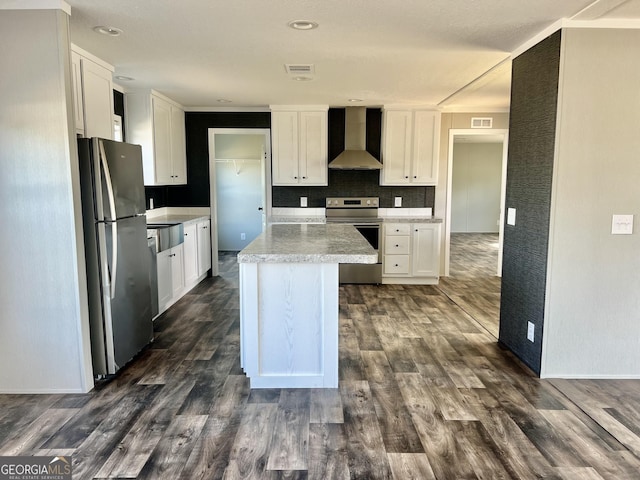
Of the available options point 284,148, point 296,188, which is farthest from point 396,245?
point 284,148

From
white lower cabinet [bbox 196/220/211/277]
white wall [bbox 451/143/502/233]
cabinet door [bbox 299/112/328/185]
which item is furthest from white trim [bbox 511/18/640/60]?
white wall [bbox 451/143/502/233]

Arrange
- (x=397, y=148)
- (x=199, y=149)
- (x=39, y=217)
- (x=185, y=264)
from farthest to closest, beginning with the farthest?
(x=199, y=149)
(x=397, y=148)
(x=185, y=264)
(x=39, y=217)

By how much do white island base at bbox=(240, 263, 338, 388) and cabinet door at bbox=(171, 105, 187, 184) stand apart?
131 inches

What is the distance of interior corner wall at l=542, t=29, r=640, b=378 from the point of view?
2.78 meters

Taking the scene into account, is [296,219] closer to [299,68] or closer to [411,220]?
[411,220]

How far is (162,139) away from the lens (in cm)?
525

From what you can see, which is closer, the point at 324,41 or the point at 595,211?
the point at 595,211

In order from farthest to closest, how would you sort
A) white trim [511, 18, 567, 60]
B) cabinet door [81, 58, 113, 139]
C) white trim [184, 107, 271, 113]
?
A: 1. white trim [184, 107, 271, 113]
2. cabinet door [81, 58, 113, 139]
3. white trim [511, 18, 567, 60]

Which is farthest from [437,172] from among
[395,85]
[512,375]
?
[512,375]

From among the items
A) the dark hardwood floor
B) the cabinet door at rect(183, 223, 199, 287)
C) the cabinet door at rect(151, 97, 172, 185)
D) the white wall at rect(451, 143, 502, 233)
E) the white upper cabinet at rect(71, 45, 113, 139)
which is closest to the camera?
the dark hardwood floor

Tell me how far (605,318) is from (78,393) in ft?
11.7

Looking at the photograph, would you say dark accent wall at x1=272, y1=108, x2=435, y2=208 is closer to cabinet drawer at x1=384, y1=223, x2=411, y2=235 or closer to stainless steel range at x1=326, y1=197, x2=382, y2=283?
stainless steel range at x1=326, y1=197, x2=382, y2=283

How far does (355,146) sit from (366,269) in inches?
67.9

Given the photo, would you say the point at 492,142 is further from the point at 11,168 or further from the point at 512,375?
the point at 11,168
